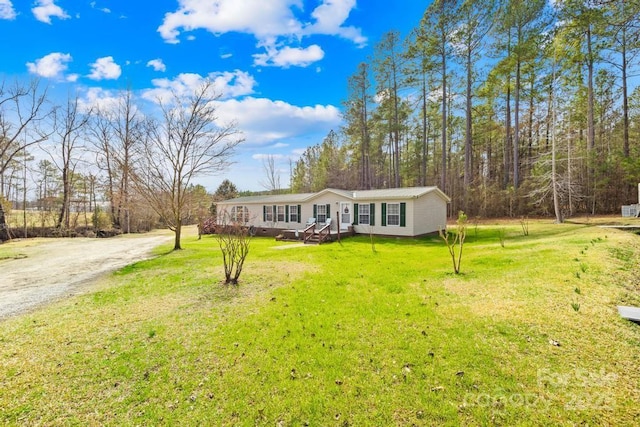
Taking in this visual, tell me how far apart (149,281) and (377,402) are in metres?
7.30

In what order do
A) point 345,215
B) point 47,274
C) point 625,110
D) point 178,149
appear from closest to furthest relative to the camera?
point 47,274 → point 178,149 → point 345,215 → point 625,110

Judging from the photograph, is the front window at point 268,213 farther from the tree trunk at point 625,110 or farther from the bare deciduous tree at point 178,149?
the tree trunk at point 625,110

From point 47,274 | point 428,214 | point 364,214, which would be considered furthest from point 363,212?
point 47,274

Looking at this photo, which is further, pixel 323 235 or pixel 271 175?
pixel 271 175

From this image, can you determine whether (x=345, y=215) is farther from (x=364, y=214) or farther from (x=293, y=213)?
(x=293, y=213)

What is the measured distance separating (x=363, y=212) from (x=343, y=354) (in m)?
13.3

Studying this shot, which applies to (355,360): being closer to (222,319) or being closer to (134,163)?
(222,319)

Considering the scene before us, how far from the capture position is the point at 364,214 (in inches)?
656

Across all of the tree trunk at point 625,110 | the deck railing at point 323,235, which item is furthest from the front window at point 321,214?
the tree trunk at point 625,110

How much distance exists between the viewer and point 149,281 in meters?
7.77

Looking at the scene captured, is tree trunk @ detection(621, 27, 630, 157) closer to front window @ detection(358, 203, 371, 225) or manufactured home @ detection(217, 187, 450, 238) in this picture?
manufactured home @ detection(217, 187, 450, 238)

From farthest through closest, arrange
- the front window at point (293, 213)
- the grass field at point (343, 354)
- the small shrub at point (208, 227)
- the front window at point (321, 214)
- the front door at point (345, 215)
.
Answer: the small shrub at point (208, 227) → the front window at point (293, 213) → the front window at point (321, 214) → the front door at point (345, 215) → the grass field at point (343, 354)

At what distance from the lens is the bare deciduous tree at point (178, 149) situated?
14.0m

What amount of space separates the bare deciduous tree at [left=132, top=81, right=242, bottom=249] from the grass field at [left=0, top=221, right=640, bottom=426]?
8.46m
